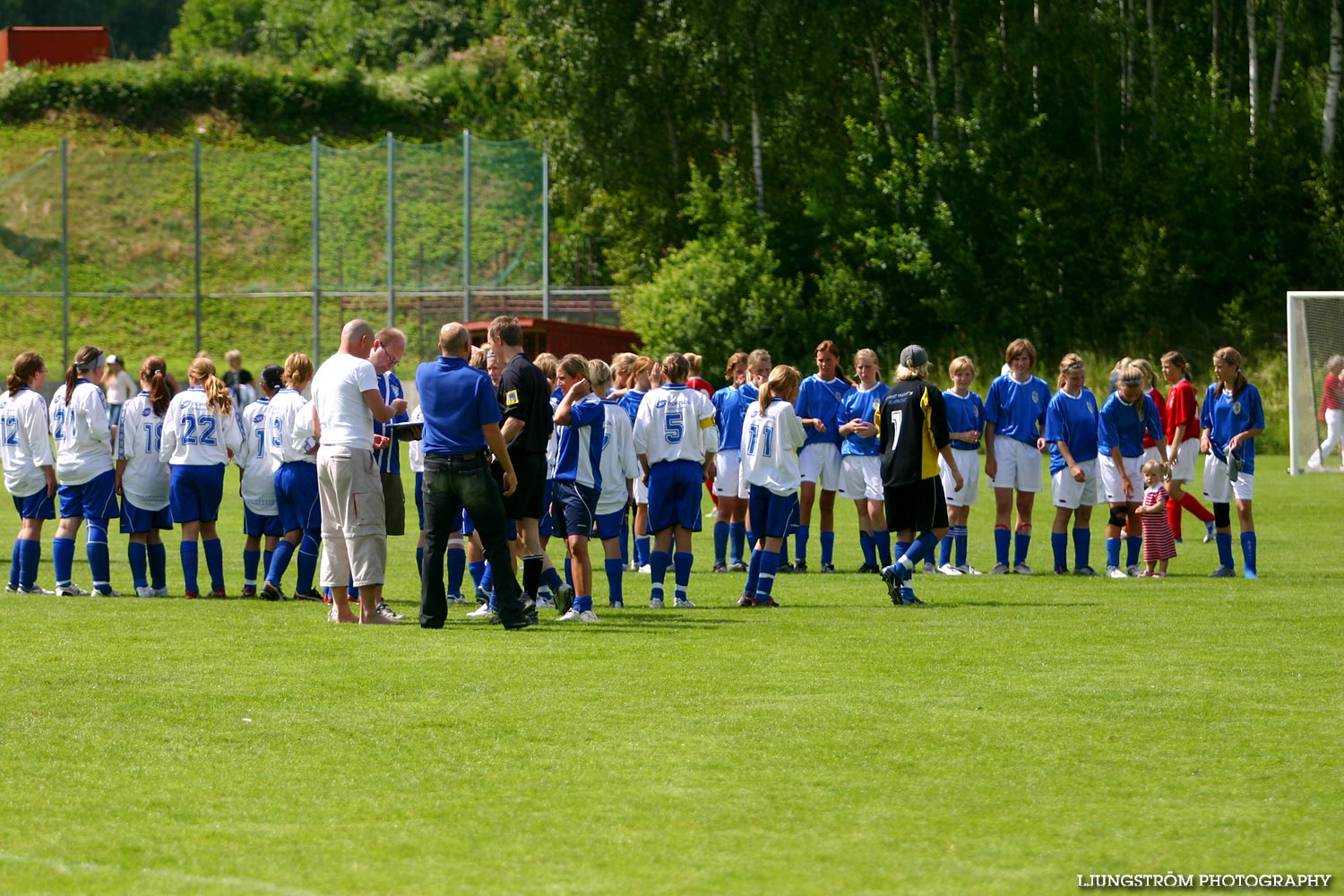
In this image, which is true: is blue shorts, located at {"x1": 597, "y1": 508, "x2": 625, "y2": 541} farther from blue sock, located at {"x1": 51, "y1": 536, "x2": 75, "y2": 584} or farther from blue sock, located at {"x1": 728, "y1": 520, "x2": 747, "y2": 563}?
blue sock, located at {"x1": 51, "y1": 536, "x2": 75, "y2": 584}

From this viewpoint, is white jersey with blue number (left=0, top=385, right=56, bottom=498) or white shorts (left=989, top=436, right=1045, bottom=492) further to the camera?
white shorts (left=989, top=436, right=1045, bottom=492)

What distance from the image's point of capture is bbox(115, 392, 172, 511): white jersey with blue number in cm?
1327

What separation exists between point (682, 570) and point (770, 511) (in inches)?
30.8

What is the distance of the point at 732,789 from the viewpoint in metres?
6.77

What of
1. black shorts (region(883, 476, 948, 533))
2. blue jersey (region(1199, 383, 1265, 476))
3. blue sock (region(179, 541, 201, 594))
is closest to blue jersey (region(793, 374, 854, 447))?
black shorts (region(883, 476, 948, 533))

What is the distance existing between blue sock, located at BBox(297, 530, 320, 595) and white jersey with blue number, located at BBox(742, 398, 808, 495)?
334cm

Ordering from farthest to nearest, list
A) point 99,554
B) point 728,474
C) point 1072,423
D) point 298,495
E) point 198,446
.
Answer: point 1072,423, point 728,474, point 99,554, point 198,446, point 298,495

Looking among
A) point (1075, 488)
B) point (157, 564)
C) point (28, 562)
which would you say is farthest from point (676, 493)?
point (28, 562)

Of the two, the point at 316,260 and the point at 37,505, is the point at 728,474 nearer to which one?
the point at 37,505

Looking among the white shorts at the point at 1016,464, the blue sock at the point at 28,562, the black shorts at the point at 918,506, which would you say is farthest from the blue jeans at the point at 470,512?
the white shorts at the point at 1016,464

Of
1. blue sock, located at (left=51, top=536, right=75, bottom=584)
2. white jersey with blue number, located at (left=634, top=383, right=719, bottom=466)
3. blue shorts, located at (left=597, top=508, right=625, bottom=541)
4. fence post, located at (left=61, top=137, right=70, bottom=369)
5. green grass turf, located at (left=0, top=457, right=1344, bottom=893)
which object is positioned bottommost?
green grass turf, located at (left=0, top=457, right=1344, bottom=893)

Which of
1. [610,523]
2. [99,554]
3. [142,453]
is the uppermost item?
[142,453]

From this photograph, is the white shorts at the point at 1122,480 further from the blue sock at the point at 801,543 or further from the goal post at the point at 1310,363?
the goal post at the point at 1310,363

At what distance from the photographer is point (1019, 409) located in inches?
603
